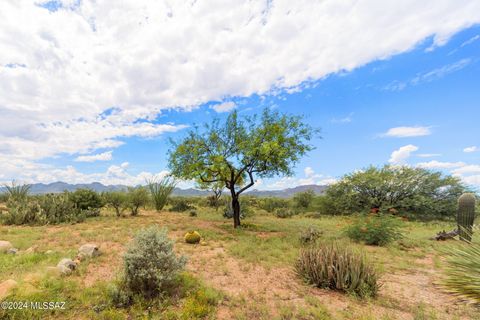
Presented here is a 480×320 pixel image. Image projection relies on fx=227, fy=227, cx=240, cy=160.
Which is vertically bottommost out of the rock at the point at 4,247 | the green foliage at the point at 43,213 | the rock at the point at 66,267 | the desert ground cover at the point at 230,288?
the desert ground cover at the point at 230,288

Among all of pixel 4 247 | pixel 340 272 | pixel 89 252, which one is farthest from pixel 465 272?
pixel 4 247

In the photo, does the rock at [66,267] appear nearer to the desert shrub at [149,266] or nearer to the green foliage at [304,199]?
the desert shrub at [149,266]

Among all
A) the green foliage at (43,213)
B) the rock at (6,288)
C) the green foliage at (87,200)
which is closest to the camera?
the rock at (6,288)

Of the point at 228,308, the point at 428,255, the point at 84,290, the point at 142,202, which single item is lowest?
the point at 428,255

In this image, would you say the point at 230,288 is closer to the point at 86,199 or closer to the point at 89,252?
the point at 89,252

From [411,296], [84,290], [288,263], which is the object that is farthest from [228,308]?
[411,296]

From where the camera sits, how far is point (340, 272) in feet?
14.4

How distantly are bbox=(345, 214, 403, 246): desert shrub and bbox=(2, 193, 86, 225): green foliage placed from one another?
1237 cm

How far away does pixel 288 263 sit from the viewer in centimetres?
589

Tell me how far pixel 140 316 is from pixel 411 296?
4.74m

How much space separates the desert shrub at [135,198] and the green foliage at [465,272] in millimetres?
13750

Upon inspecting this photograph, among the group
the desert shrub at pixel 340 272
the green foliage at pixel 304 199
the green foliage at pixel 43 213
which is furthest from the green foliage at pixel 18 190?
the green foliage at pixel 304 199

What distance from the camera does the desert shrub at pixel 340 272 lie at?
424 cm

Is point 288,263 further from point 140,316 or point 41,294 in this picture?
point 41,294
